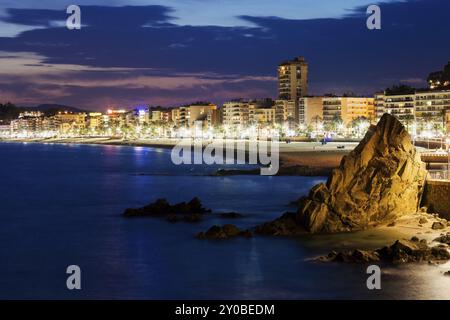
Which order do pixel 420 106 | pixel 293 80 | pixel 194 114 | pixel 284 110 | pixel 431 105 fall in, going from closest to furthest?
pixel 431 105 → pixel 420 106 → pixel 284 110 → pixel 293 80 → pixel 194 114

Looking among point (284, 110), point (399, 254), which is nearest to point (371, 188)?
point (399, 254)

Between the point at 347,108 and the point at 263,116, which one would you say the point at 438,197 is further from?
the point at 263,116

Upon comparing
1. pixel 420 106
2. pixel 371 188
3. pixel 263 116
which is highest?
pixel 420 106

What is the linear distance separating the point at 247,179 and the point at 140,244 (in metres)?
25.2

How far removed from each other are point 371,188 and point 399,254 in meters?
5.31

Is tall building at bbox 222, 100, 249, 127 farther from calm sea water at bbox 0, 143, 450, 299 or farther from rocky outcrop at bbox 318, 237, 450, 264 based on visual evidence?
rocky outcrop at bbox 318, 237, 450, 264

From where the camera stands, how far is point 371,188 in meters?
24.7

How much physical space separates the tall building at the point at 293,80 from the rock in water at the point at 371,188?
471ft

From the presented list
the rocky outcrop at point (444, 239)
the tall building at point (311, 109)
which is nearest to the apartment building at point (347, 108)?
the tall building at point (311, 109)

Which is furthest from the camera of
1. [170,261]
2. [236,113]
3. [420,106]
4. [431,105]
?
[236,113]

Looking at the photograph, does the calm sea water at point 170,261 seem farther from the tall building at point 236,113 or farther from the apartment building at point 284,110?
the tall building at point 236,113

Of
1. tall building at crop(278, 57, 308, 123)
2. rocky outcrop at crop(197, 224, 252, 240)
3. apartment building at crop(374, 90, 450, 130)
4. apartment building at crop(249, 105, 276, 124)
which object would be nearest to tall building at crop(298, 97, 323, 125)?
apartment building at crop(249, 105, 276, 124)

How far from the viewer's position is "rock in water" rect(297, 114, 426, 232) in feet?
79.7
